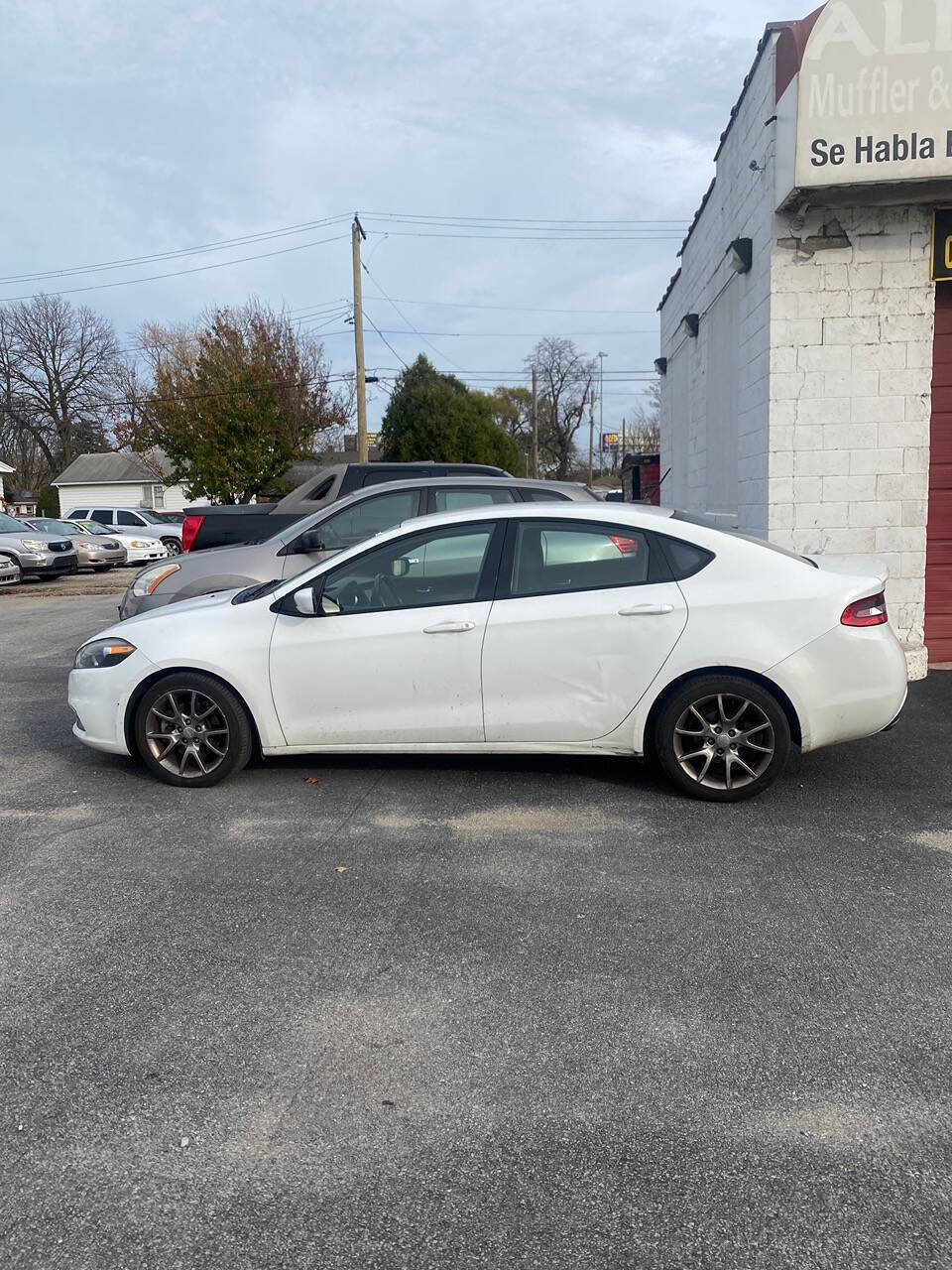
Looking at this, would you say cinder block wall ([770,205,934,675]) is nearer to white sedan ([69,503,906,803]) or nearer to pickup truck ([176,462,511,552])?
pickup truck ([176,462,511,552])

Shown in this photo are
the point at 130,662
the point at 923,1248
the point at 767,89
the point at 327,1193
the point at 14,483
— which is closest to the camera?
the point at 923,1248

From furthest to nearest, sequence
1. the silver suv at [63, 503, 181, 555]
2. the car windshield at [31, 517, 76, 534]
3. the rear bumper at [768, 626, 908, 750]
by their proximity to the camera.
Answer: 1. the silver suv at [63, 503, 181, 555]
2. the car windshield at [31, 517, 76, 534]
3. the rear bumper at [768, 626, 908, 750]

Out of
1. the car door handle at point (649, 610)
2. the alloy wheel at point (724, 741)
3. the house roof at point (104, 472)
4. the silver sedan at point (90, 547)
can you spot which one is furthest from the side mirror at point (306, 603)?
the house roof at point (104, 472)

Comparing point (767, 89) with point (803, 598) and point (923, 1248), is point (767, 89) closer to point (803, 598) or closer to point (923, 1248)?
point (803, 598)

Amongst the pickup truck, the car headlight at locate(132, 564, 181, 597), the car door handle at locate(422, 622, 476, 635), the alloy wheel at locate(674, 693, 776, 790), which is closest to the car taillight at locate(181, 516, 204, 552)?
the pickup truck

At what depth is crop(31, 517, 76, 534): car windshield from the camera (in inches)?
1025

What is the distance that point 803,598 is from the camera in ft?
17.9

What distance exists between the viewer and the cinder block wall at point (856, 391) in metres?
8.62

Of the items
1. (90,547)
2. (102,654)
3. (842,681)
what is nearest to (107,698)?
(102,654)

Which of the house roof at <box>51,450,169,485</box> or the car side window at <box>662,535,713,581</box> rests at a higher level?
the house roof at <box>51,450,169,485</box>

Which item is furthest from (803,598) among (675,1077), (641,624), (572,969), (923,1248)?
(923,1248)

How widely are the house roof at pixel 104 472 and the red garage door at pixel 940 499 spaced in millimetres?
60070

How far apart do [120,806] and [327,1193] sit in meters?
3.57

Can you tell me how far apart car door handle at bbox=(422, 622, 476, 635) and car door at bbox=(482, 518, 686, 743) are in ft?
0.34
